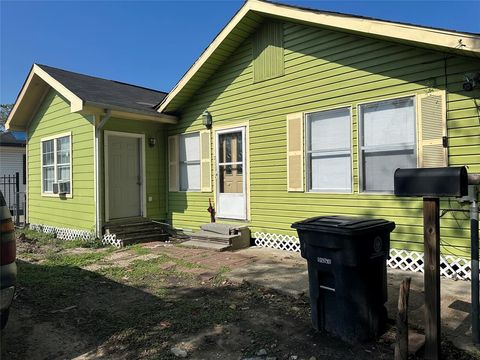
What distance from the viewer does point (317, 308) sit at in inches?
132

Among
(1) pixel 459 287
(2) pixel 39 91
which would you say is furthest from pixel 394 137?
(2) pixel 39 91

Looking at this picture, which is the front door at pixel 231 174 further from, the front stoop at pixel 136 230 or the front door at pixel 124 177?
the front door at pixel 124 177

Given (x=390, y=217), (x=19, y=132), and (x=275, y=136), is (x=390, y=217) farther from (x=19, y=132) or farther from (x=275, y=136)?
(x=19, y=132)

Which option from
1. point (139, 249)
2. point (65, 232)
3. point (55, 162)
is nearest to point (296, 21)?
point (139, 249)

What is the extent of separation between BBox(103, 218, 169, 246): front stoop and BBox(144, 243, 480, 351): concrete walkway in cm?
58

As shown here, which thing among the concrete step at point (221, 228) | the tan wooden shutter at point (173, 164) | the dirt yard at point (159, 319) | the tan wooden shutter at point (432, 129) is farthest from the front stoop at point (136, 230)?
the tan wooden shutter at point (432, 129)

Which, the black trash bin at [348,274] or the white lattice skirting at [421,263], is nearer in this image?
the black trash bin at [348,274]

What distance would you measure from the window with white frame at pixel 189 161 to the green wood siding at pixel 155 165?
23.4 inches

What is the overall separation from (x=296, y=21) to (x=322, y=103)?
1677mm

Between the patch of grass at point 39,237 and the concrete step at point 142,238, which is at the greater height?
the concrete step at point 142,238

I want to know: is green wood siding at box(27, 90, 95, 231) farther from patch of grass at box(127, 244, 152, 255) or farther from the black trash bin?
the black trash bin

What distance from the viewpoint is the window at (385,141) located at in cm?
561

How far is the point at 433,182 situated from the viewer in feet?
9.30

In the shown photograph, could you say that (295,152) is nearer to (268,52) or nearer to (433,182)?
(268,52)
